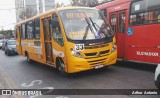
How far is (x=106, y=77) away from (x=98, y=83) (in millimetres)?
908

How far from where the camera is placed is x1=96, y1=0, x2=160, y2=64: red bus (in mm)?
9250

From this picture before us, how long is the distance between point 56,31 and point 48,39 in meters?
1.22

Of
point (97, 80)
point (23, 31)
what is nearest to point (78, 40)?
point (97, 80)

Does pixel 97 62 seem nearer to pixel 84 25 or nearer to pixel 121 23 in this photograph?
pixel 84 25

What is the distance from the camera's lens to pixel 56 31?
997cm

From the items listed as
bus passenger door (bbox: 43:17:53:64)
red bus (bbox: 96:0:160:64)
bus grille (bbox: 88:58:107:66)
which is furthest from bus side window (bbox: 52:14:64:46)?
red bus (bbox: 96:0:160:64)

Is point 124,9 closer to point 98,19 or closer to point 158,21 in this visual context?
point 98,19

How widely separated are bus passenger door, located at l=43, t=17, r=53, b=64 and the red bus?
3105mm

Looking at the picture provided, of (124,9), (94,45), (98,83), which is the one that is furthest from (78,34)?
(124,9)

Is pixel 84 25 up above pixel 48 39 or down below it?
above

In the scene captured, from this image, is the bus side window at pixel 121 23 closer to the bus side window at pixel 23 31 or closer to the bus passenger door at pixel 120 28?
the bus passenger door at pixel 120 28

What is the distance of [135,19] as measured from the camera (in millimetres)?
10281

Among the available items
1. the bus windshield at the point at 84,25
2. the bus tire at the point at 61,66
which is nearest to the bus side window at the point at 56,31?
the bus windshield at the point at 84,25

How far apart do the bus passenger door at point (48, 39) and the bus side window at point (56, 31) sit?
0.60m
